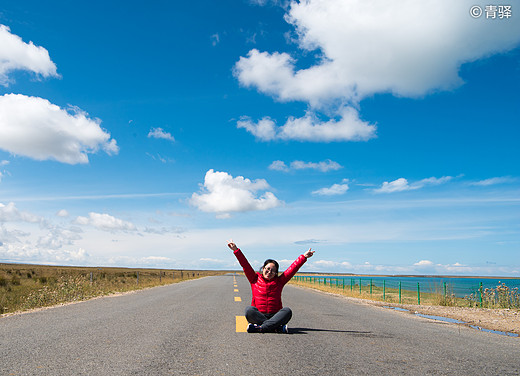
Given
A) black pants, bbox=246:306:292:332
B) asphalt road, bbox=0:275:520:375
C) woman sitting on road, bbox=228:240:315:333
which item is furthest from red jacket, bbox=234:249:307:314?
asphalt road, bbox=0:275:520:375

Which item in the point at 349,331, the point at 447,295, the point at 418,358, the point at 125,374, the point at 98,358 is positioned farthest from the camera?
the point at 447,295

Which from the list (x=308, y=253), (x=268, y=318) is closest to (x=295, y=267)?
(x=308, y=253)

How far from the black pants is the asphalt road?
6.3 inches

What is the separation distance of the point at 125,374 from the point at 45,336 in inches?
121

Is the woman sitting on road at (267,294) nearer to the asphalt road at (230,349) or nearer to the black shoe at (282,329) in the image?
the black shoe at (282,329)

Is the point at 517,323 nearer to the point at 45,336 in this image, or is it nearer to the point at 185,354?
the point at 185,354

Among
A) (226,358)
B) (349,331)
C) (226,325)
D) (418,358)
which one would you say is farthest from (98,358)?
(349,331)

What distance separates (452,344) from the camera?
20.9 ft

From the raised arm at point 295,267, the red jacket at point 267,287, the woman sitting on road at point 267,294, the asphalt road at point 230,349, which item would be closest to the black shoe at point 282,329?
the woman sitting on road at point 267,294

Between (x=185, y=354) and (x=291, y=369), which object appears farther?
(x=185, y=354)

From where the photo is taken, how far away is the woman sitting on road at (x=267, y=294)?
21.9 ft

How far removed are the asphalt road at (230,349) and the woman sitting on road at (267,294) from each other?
24 cm

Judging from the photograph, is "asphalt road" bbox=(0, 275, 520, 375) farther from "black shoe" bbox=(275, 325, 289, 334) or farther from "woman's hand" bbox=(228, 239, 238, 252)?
"woman's hand" bbox=(228, 239, 238, 252)

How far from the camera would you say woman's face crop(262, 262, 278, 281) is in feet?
22.4
